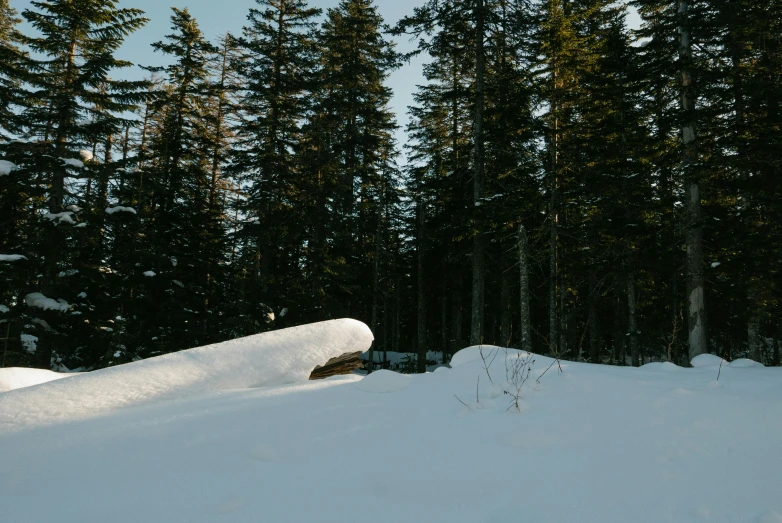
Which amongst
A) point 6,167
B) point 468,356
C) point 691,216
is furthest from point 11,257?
point 691,216

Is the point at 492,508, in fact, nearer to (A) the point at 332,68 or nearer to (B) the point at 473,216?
(B) the point at 473,216

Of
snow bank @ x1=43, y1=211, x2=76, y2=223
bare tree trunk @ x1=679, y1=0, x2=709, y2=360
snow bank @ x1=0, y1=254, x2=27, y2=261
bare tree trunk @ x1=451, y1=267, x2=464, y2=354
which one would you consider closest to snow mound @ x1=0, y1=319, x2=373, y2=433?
bare tree trunk @ x1=679, y1=0, x2=709, y2=360

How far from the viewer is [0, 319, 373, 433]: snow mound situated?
3061 mm

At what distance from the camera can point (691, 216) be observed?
12086 mm

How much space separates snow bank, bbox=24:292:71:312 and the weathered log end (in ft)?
40.0

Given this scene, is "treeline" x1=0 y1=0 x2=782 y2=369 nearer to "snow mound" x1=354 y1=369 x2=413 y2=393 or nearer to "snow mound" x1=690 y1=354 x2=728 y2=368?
"snow mound" x1=690 y1=354 x2=728 y2=368

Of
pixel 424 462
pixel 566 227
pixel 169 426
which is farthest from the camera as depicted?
pixel 566 227

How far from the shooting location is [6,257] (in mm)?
12664

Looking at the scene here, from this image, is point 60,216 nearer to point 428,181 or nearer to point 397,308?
point 428,181

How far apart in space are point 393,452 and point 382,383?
143 centimetres

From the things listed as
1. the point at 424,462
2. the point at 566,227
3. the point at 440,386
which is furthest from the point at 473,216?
the point at 424,462

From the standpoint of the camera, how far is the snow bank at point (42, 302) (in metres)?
13.0

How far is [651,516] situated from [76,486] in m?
3.03

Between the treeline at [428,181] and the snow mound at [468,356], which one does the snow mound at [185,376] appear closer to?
the snow mound at [468,356]
